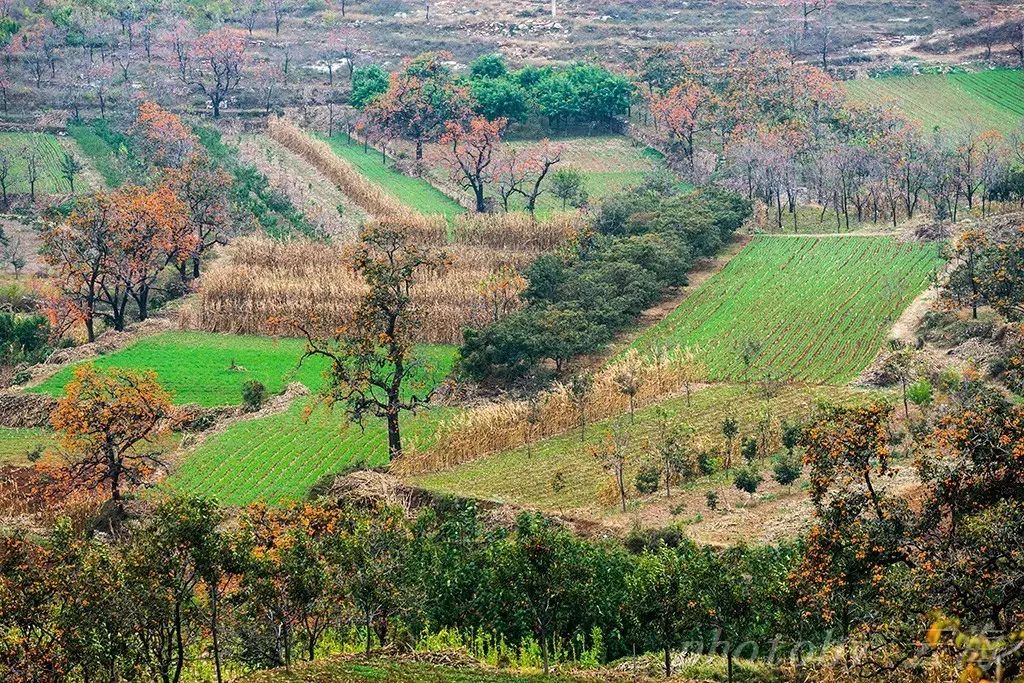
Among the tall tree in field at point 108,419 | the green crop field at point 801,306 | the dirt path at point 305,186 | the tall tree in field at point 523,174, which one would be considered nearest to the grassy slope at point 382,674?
the tall tree in field at point 108,419

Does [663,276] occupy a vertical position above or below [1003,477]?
below

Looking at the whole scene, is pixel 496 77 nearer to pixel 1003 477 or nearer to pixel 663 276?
pixel 663 276

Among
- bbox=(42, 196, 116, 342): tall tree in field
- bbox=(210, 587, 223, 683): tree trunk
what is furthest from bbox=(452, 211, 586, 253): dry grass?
bbox=(210, 587, 223, 683): tree trunk

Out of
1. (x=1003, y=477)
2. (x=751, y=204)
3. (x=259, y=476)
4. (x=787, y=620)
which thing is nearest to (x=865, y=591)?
(x=787, y=620)

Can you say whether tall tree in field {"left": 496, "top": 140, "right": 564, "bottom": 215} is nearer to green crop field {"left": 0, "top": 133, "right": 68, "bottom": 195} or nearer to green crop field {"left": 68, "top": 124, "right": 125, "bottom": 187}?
green crop field {"left": 68, "top": 124, "right": 125, "bottom": 187}

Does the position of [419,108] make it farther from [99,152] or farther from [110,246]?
[110,246]

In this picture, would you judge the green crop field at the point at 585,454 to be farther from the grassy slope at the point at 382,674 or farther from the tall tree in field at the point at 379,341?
the grassy slope at the point at 382,674
